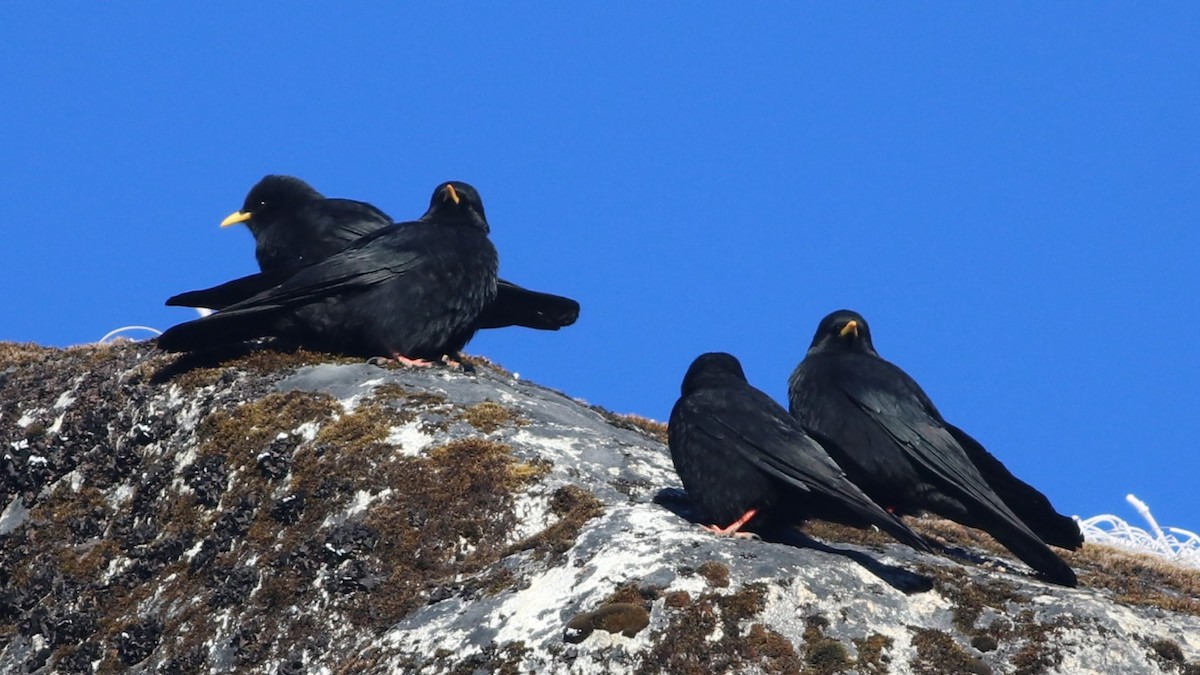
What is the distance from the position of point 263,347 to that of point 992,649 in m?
6.71

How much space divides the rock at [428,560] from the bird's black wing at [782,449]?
0.32 meters

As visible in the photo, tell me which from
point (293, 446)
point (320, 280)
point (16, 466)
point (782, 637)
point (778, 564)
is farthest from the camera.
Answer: point (320, 280)

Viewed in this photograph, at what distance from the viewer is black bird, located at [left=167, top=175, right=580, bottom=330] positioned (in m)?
14.6

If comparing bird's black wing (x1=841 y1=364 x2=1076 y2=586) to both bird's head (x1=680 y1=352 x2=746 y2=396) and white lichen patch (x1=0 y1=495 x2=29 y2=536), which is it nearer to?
bird's head (x1=680 y1=352 x2=746 y2=396)

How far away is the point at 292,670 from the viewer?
28.9 feet

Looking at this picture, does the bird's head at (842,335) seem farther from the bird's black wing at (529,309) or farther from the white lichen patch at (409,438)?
the white lichen patch at (409,438)

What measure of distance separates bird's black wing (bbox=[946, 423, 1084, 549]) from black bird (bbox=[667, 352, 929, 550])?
6.33 ft

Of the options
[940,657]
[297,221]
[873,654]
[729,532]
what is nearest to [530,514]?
[729,532]

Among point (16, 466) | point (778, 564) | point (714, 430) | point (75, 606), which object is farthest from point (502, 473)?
point (16, 466)

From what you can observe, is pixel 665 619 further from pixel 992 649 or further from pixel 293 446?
pixel 293 446

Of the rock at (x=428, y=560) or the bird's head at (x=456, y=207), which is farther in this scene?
the bird's head at (x=456, y=207)

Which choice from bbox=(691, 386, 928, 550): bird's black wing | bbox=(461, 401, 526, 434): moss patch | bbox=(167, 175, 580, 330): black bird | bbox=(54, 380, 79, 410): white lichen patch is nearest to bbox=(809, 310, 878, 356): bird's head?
bbox=(691, 386, 928, 550): bird's black wing

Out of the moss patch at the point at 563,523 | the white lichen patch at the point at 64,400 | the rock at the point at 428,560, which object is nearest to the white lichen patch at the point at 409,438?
the rock at the point at 428,560

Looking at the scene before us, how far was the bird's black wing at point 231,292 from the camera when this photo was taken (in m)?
12.7
